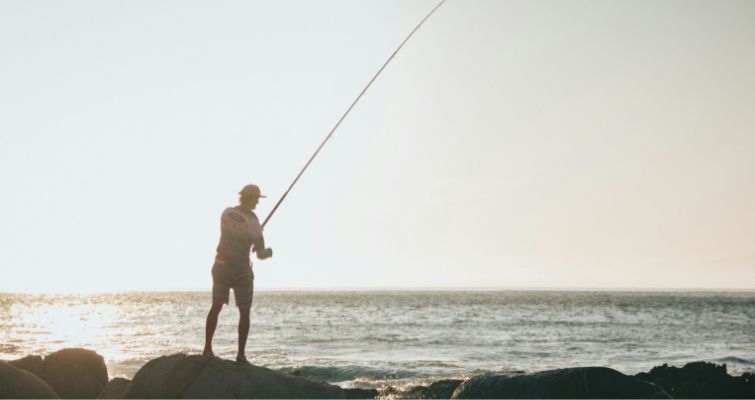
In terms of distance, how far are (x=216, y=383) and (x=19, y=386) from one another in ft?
9.27

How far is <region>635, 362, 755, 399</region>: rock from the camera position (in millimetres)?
12086

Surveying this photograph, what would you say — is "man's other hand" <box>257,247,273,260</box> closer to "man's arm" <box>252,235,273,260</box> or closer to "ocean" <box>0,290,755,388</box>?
"man's arm" <box>252,235,273,260</box>

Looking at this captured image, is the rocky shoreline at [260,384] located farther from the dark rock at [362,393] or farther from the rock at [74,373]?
the dark rock at [362,393]

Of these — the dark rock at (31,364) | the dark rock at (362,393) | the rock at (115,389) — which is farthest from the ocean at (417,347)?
the rock at (115,389)

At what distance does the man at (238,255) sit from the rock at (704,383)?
8265 millimetres

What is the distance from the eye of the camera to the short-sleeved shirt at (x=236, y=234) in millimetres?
7926

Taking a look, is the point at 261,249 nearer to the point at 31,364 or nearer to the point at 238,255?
the point at 238,255

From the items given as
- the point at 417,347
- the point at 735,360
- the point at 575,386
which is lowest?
the point at 417,347

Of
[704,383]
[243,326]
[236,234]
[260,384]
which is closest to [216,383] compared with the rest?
[260,384]

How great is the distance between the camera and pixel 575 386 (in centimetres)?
838

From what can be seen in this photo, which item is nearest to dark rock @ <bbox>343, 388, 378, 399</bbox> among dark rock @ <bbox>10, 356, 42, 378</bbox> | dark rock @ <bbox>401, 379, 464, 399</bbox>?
dark rock @ <bbox>401, 379, 464, 399</bbox>

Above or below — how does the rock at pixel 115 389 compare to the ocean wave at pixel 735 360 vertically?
above

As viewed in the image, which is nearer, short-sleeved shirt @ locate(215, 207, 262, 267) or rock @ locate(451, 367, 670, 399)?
short-sleeved shirt @ locate(215, 207, 262, 267)

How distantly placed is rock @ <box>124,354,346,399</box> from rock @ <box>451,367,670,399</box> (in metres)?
2.20
